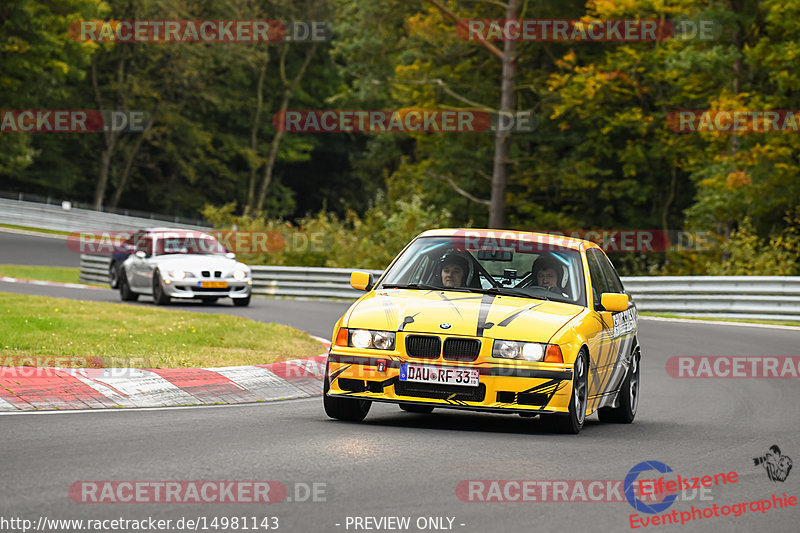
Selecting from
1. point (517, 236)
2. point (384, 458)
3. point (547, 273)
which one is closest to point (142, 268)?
point (517, 236)

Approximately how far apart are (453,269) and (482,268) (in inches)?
10.3

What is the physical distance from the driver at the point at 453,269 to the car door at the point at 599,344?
1058 millimetres

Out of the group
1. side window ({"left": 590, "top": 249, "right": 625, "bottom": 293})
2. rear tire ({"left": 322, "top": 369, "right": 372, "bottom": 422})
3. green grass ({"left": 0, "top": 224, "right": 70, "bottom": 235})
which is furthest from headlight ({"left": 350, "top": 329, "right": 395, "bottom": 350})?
green grass ({"left": 0, "top": 224, "right": 70, "bottom": 235})

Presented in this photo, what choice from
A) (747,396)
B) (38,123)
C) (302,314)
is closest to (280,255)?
(302,314)

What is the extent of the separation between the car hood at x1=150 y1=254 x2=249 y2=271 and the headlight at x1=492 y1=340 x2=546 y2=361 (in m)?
17.6

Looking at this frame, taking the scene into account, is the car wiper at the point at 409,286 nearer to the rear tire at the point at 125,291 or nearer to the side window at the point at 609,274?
the side window at the point at 609,274

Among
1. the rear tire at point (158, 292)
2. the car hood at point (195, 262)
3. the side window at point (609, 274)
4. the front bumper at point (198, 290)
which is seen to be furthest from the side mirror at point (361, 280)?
the car hood at point (195, 262)

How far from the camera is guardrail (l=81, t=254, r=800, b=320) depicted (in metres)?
26.0

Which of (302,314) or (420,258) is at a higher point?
(420,258)

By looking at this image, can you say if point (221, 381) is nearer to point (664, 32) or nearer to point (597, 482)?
point (597, 482)

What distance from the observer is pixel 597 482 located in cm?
759

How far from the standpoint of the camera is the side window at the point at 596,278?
10742 mm

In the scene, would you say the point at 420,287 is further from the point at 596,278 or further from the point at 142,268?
the point at 142,268

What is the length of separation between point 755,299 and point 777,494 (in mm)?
19690
